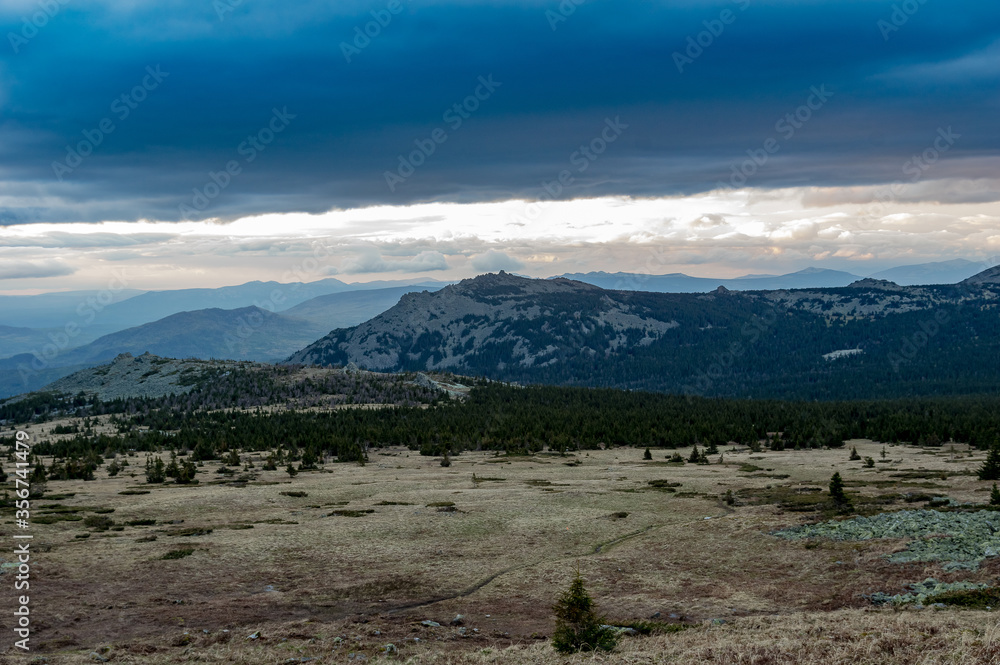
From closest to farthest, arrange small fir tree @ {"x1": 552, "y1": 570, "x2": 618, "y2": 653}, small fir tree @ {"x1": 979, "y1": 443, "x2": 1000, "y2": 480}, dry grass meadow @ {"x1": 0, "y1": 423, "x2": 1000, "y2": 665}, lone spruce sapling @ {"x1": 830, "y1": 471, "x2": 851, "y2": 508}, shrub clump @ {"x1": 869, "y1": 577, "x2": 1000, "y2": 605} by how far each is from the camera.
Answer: small fir tree @ {"x1": 552, "y1": 570, "x2": 618, "y2": 653} → dry grass meadow @ {"x1": 0, "y1": 423, "x2": 1000, "y2": 665} → shrub clump @ {"x1": 869, "y1": 577, "x2": 1000, "y2": 605} → lone spruce sapling @ {"x1": 830, "y1": 471, "x2": 851, "y2": 508} → small fir tree @ {"x1": 979, "y1": 443, "x2": 1000, "y2": 480}

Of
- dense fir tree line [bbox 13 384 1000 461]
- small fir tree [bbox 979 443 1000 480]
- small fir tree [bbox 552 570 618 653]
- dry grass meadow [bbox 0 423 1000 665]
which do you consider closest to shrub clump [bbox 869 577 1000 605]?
dry grass meadow [bbox 0 423 1000 665]

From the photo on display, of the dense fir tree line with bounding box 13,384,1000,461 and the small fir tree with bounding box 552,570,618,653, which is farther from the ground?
the small fir tree with bounding box 552,570,618,653

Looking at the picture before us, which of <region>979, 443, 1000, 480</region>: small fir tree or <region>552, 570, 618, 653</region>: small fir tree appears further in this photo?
<region>979, 443, 1000, 480</region>: small fir tree

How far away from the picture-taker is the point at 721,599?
107 ft

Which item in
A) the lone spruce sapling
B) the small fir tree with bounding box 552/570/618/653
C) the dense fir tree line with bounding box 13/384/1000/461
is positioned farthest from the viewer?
the dense fir tree line with bounding box 13/384/1000/461

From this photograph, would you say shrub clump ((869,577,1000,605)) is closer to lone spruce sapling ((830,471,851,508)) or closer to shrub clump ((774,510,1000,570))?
shrub clump ((774,510,1000,570))

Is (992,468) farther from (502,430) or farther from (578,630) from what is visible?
(502,430)

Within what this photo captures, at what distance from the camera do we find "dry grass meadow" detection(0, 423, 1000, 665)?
2547cm

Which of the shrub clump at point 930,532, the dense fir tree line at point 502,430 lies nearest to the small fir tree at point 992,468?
the shrub clump at point 930,532

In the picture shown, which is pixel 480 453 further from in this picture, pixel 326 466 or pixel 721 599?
pixel 721 599

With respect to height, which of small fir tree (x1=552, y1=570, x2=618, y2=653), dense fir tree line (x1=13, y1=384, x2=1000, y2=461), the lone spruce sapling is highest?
small fir tree (x1=552, y1=570, x2=618, y2=653)

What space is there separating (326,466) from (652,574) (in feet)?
239

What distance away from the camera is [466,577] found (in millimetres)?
37812

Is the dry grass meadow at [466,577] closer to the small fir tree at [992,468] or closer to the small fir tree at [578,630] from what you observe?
the small fir tree at [578,630]
